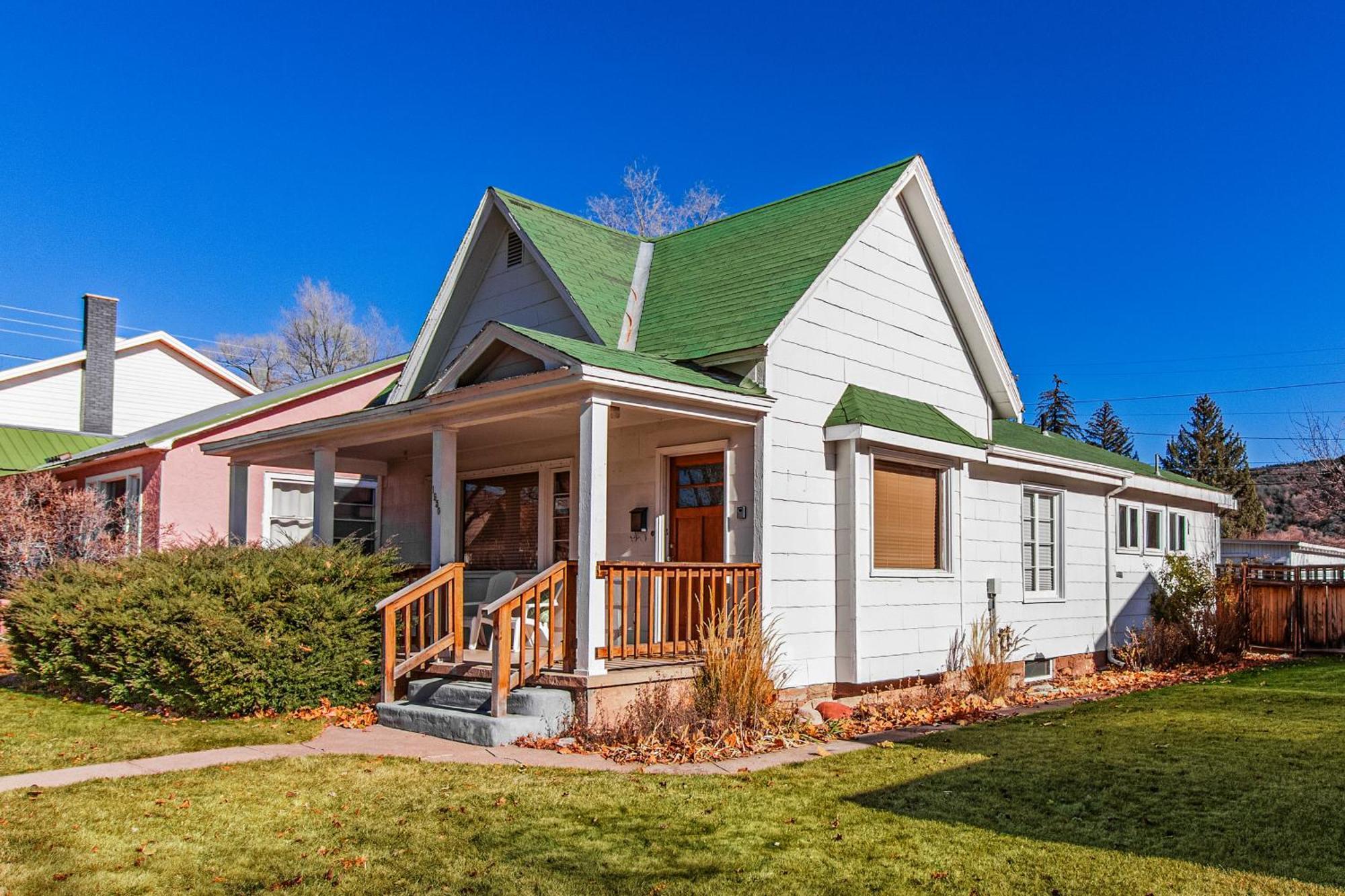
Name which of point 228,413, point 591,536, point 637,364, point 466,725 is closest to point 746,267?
point 637,364

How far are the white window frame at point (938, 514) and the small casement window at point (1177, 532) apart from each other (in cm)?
788

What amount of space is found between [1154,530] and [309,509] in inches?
572

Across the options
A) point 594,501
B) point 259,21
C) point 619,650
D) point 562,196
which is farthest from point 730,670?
point 562,196

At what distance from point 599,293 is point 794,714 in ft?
18.6

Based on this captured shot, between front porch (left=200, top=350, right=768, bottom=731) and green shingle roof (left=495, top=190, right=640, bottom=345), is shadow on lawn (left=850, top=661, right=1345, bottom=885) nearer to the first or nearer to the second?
front porch (left=200, top=350, right=768, bottom=731)

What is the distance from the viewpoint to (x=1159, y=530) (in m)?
18.2

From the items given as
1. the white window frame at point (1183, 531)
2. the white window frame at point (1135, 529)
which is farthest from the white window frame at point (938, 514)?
the white window frame at point (1183, 531)

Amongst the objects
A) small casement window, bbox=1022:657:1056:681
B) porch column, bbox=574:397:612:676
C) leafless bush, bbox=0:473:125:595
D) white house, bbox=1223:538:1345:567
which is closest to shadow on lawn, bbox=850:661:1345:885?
porch column, bbox=574:397:612:676

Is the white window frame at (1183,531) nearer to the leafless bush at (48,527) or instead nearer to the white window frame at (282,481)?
the white window frame at (282,481)

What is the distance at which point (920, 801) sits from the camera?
6.79 m

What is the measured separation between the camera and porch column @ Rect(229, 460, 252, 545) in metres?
14.3

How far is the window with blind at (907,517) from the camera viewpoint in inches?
461

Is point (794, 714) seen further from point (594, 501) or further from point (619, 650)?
point (594, 501)

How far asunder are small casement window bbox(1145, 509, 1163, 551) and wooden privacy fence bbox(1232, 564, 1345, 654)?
176 cm
